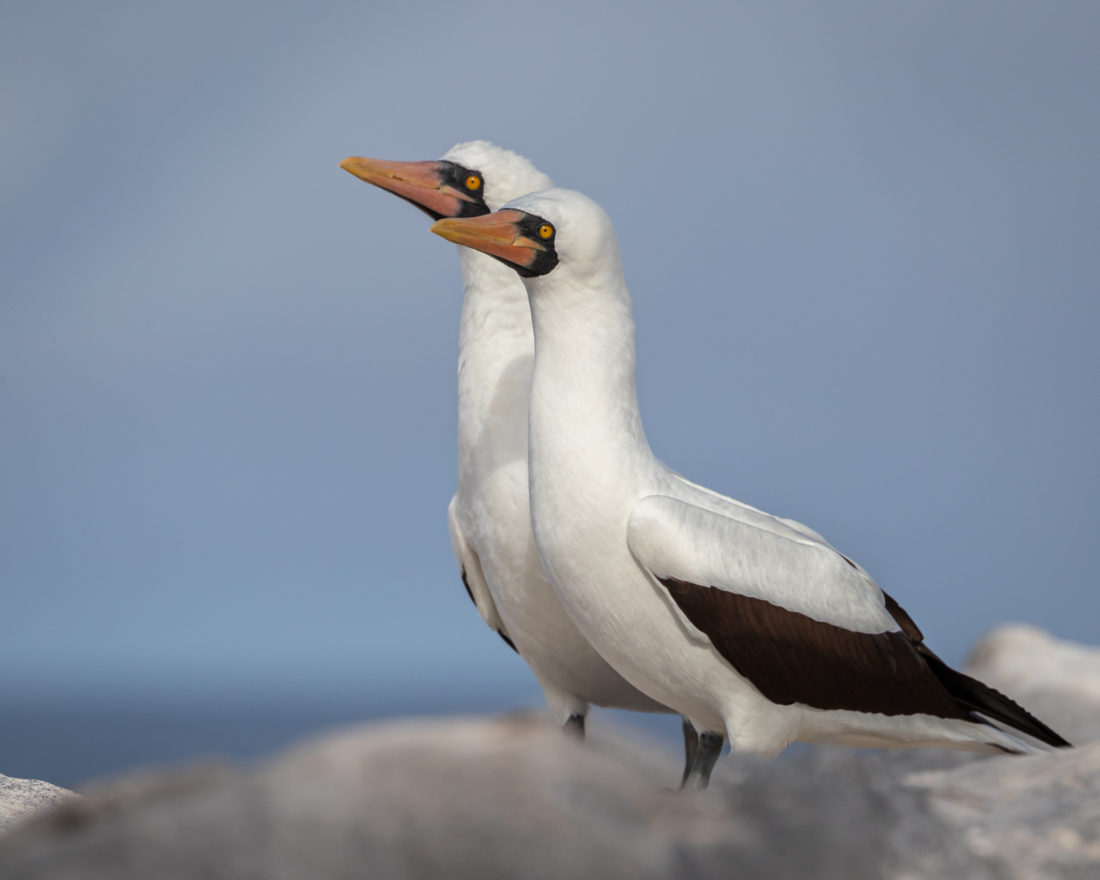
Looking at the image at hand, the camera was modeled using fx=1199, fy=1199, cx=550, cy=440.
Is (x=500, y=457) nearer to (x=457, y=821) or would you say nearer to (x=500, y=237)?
(x=500, y=237)

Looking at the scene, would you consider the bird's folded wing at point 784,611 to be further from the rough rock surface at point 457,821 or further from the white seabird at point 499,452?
the rough rock surface at point 457,821

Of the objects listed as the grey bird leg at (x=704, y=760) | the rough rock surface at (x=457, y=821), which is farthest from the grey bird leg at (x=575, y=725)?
the rough rock surface at (x=457, y=821)

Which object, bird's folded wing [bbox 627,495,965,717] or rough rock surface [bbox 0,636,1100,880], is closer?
rough rock surface [bbox 0,636,1100,880]

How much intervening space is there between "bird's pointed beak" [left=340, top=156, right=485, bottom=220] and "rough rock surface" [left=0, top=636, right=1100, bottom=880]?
149 inches

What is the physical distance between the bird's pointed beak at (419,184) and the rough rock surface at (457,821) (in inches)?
149

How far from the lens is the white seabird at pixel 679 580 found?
Result: 4.54 m

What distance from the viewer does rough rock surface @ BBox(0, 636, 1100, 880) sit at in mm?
2086

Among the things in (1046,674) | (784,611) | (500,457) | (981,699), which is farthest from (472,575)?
(1046,674)

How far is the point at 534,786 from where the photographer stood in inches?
89.0

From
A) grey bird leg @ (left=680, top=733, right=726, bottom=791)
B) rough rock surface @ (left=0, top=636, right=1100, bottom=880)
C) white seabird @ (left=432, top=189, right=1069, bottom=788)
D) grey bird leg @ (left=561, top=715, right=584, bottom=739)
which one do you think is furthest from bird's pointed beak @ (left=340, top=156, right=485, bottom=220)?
rough rock surface @ (left=0, top=636, right=1100, bottom=880)

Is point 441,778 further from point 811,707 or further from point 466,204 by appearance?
point 466,204

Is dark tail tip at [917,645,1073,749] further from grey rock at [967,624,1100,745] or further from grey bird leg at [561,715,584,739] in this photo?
grey rock at [967,624,1100,745]

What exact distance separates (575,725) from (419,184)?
2794 mm

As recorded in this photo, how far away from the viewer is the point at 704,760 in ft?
16.1
